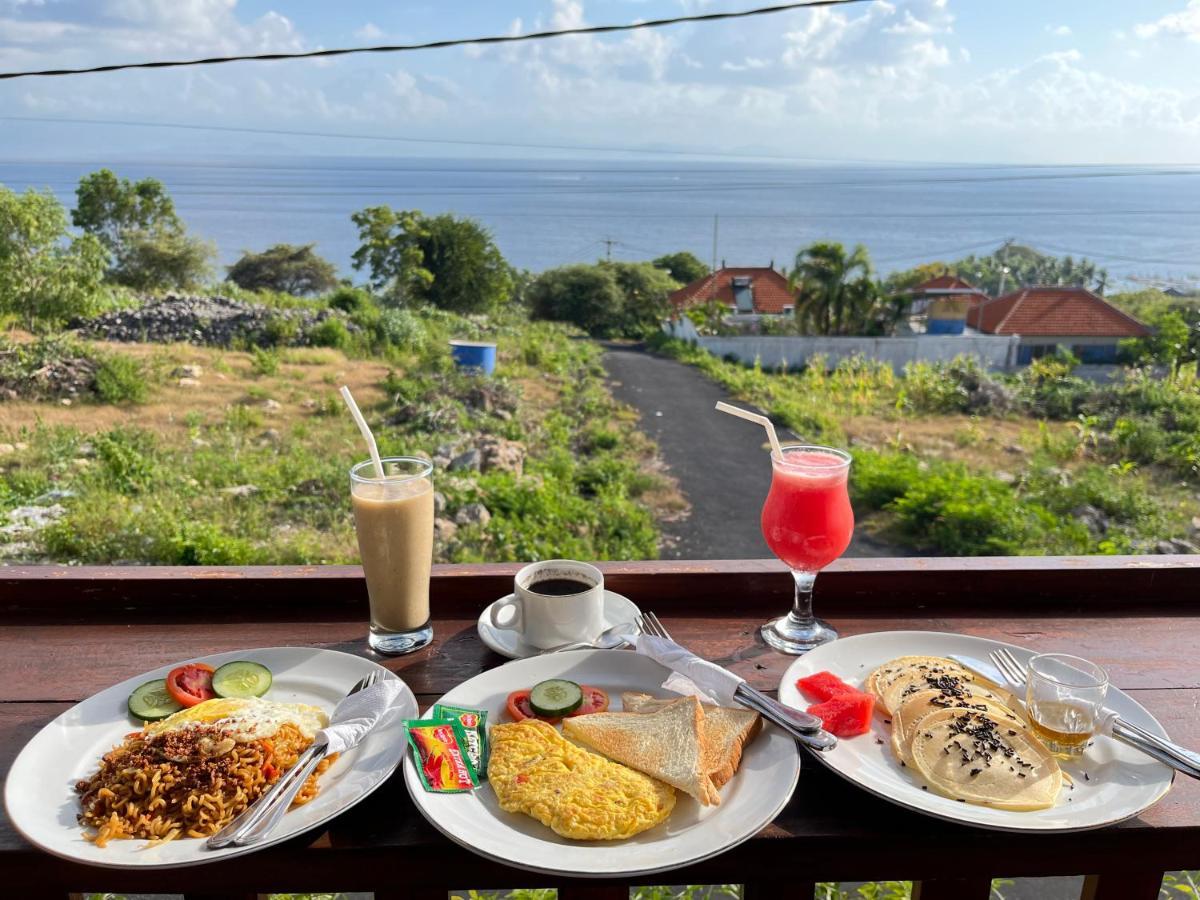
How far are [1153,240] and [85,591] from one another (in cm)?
8716

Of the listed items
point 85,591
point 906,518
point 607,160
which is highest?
point 607,160

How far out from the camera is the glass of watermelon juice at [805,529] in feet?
3.92

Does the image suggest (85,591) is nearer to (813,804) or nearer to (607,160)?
(813,804)

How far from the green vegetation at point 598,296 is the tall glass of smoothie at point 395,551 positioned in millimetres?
25486

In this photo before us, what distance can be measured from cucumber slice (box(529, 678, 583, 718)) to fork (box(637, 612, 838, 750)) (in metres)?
0.18

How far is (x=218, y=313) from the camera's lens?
12.1 meters

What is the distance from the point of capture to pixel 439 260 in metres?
25.9

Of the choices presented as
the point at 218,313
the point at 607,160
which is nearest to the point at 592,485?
the point at 218,313

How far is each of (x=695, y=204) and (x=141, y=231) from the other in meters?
104

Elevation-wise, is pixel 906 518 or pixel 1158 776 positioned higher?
pixel 1158 776

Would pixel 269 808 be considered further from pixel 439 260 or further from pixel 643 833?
pixel 439 260

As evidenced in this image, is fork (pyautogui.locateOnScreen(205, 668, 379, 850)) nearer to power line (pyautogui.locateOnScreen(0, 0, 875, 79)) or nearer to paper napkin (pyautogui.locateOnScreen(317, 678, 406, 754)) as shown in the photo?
paper napkin (pyautogui.locateOnScreen(317, 678, 406, 754))

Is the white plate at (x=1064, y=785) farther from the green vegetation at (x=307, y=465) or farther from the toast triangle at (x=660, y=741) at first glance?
the green vegetation at (x=307, y=465)

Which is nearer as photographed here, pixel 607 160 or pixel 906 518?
pixel 906 518
